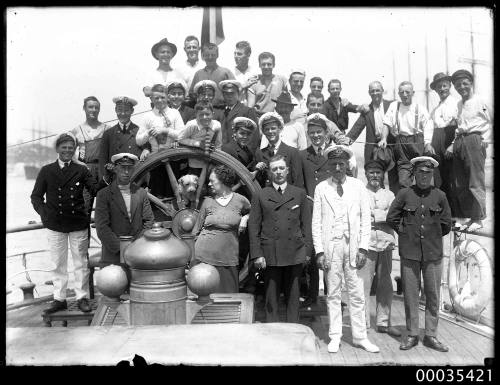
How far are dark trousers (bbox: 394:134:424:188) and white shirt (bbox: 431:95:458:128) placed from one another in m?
0.33

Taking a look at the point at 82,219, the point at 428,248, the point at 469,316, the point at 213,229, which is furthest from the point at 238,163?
the point at 469,316

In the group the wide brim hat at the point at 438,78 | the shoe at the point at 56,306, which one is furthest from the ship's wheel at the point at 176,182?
the wide brim hat at the point at 438,78

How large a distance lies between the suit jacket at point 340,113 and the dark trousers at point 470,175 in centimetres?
119

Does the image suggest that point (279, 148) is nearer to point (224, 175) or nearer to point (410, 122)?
point (224, 175)

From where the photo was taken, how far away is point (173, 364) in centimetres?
237

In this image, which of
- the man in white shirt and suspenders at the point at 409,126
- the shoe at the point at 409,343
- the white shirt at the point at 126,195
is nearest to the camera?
the shoe at the point at 409,343

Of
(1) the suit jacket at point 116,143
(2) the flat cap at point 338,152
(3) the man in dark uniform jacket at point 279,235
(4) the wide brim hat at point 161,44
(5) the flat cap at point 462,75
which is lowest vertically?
(3) the man in dark uniform jacket at point 279,235

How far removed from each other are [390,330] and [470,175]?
7.06ft

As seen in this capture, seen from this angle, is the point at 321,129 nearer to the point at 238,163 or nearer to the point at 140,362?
the point at 238,163

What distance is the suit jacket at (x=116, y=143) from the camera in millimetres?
5129

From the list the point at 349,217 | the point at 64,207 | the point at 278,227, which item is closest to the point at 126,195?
the point at 64,207

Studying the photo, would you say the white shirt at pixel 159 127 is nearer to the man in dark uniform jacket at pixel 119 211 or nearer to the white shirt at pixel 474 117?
the man in dark uniform jacket at pixel 119 211

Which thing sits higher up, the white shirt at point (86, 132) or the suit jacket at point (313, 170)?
the white shirt at point (86, 132)

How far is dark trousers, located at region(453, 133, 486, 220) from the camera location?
18.5 ft
